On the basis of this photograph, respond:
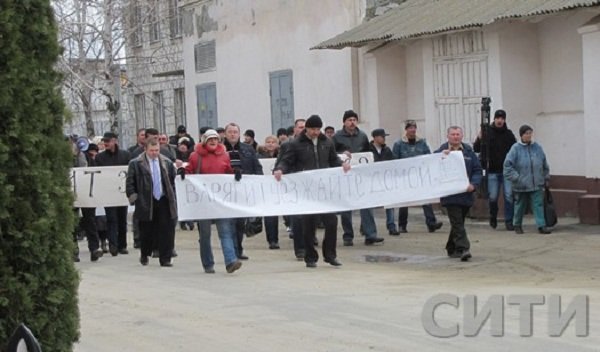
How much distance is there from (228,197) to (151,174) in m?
1.11

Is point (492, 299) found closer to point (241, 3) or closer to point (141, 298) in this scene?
point (141, 298)

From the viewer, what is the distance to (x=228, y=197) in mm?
15055

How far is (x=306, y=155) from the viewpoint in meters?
15.3

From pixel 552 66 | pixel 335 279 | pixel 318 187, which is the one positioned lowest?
pixel 335 279

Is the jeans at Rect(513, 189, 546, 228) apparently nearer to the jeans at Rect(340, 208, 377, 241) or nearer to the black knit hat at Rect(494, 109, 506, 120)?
the black knit hat at Rect(494, 109, 506, 120)

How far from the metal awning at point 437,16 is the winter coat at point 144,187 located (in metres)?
6.65

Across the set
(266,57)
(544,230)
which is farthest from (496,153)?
(266,57)

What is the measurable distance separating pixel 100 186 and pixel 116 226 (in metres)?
0.74

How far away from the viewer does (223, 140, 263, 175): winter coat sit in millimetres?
17062

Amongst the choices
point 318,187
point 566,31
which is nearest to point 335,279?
point 318,187

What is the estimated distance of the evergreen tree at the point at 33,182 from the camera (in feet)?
20.4

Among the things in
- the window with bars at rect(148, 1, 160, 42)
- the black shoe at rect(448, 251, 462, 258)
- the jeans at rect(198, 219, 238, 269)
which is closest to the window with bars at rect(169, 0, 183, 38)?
the window with bars at rect(148, 1, 160, 42)

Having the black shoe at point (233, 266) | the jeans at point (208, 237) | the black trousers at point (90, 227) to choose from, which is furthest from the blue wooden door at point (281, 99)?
the black shoe at point (233, 266)

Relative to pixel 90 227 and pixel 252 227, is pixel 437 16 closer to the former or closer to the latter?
pixel 252 227
